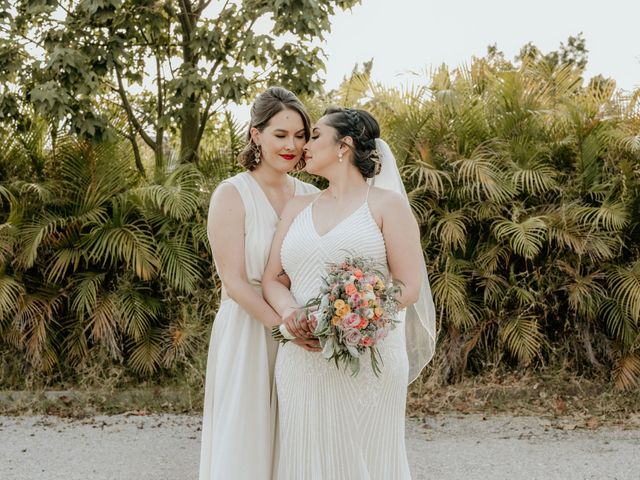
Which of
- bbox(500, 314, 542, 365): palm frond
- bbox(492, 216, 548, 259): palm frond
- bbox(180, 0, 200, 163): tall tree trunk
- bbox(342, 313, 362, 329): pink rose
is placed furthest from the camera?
bbox(180, 0, 200, 163): tall tree trunk

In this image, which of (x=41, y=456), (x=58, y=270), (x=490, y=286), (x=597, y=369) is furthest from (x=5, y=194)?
(x=597, y=369)

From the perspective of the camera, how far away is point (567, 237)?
27.7 ft

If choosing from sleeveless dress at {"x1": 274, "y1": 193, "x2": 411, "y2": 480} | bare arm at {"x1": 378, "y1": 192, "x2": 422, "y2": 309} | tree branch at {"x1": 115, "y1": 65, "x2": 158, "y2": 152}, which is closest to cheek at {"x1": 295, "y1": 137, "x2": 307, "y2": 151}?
sleeveless dress at {"x1": 274, "y1": 193, "x2": 411, "y2": 480}

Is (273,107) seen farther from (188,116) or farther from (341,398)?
(188,116)

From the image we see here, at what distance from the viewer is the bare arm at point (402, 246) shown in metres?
3.54

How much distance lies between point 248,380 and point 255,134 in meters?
1.18

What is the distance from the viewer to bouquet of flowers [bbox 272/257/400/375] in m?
3.18

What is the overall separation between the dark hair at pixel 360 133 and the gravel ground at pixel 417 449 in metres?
3.10

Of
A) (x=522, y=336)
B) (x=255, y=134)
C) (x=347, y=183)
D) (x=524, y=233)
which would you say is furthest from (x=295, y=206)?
(x=522, y=336)

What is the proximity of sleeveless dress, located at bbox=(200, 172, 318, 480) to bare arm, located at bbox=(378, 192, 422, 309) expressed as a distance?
63cm

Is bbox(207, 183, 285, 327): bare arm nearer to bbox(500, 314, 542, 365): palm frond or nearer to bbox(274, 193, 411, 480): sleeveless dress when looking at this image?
bbox(274, 193, 411, 480): sleeveless dress

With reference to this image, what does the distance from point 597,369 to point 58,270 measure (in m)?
5.82

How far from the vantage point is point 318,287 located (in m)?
3.59

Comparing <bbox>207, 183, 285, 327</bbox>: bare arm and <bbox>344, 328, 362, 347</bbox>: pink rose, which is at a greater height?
<bbox>207, 183, 285, 327</bbox>: bare arm
